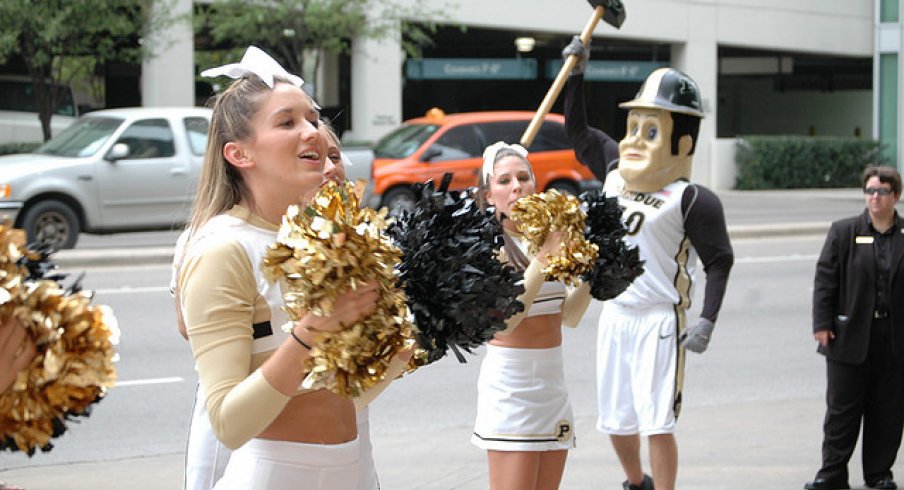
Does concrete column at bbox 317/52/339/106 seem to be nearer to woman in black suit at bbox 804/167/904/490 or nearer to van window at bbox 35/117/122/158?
van window at bbox 35/117/122/158

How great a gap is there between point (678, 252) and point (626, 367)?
597mm

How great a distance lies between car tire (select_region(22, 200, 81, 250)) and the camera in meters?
16.1

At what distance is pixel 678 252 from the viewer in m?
6.30

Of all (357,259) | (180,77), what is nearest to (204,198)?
(357,259)

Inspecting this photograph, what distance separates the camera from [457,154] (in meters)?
20.8

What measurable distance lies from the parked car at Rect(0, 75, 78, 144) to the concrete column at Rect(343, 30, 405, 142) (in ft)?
20.5

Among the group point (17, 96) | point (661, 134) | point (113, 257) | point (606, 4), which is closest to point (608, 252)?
point (661, 134)

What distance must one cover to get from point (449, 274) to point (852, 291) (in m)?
4.54

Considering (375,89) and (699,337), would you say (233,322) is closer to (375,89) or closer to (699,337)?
(699,337)

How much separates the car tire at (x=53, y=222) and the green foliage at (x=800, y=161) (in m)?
20.2

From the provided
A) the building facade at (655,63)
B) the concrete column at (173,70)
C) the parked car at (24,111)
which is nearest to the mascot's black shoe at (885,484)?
the parked car at (24,111)

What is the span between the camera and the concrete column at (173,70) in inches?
971

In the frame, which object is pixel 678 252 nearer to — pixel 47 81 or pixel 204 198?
pixel 204 198

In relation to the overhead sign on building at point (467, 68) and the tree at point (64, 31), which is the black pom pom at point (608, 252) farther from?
the overhead sign on building at point (467, 68)
